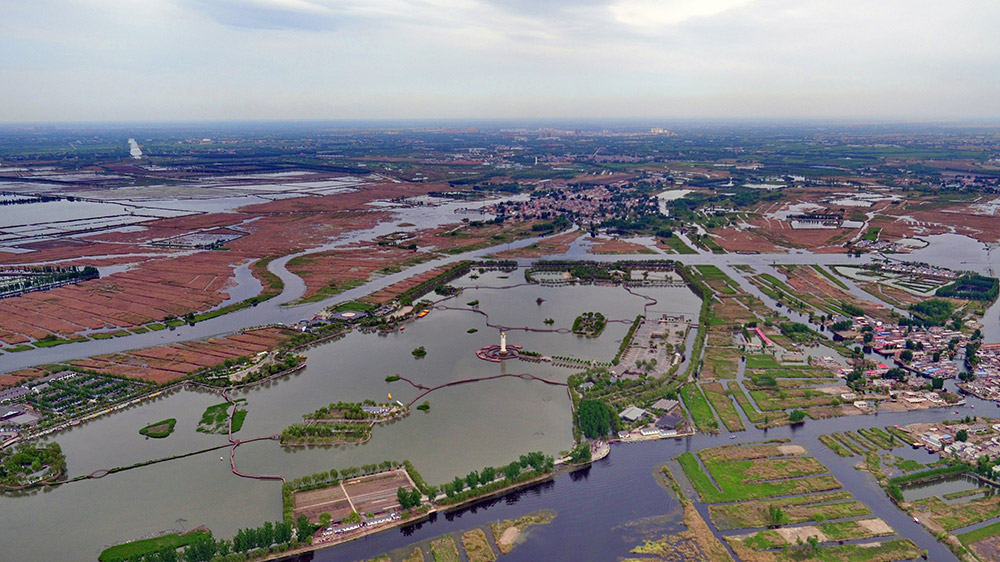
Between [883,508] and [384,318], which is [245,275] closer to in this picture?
[384,318]

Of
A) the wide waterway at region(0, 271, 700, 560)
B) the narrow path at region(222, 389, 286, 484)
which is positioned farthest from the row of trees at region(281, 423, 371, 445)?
the narrow path at region(222, 389, 286, 484)

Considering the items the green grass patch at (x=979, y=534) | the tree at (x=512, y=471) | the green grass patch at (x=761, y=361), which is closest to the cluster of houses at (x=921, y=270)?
the green grass patch at (x=761, y=361)

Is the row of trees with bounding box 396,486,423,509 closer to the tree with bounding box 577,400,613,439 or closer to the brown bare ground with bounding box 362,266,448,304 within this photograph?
the tree with bounding box 577,400,613,439

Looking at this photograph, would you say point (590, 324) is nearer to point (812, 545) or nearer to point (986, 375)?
point (812, 545)

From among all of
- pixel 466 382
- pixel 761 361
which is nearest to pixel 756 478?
pixel 761 361

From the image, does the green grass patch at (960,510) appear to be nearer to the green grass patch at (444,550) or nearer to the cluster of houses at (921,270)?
the green grass patch at (444,550)

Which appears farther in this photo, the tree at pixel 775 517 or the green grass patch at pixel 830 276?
the green grass patch at pixel 830 276

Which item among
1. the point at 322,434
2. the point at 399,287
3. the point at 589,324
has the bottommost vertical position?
the point at 322,434
